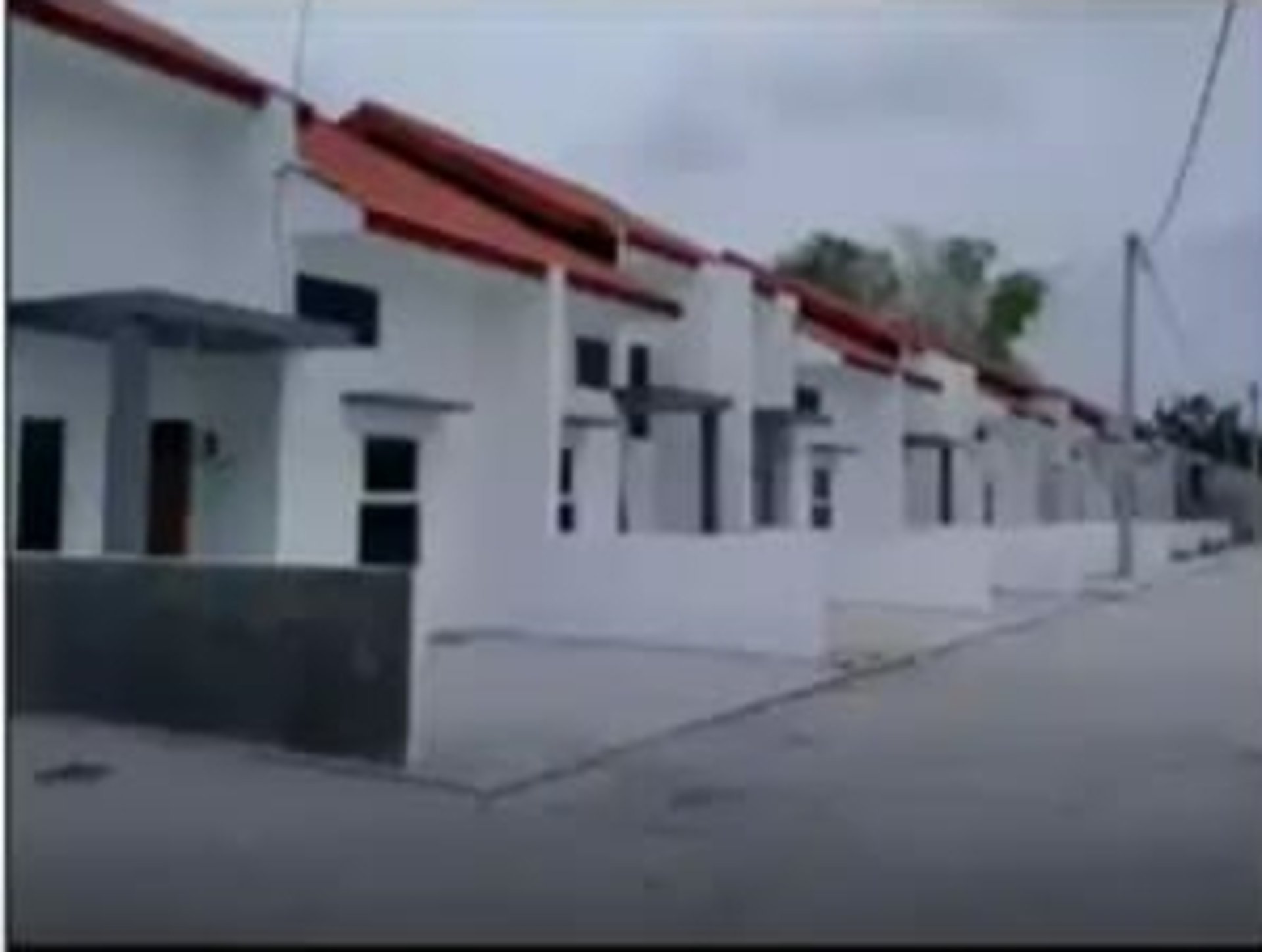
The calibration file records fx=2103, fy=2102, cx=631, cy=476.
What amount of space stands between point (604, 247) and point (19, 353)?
12.5 meters

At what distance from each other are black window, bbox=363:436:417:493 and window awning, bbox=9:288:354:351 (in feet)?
8.85

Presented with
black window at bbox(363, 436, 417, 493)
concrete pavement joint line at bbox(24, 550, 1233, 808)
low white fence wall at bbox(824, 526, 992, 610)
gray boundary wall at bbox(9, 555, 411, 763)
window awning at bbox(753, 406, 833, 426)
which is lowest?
concrete pavement joint line at bbox(24, 550, 1233, 808)

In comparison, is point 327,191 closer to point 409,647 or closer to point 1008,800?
point 409,647

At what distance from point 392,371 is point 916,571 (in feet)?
32.5

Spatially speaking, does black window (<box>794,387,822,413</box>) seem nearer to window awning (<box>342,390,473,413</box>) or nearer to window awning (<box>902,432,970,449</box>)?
window awning (<box>902,432,970,449</box>)

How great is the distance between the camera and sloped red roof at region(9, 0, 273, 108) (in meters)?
14.8

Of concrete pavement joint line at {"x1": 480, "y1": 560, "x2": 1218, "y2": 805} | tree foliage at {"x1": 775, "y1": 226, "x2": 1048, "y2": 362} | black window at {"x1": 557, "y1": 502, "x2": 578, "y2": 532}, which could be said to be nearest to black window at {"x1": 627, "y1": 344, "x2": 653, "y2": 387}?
black window at {"x1": 557, "y1": 502, "x2": 578, "y2": 532}

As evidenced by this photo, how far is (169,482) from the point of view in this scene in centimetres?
1731

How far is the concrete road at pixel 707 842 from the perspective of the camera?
7.56 meters

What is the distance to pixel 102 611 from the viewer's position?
12.7 m

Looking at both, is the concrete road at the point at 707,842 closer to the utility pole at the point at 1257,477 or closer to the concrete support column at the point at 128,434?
the concrete support column at the point at 128,434

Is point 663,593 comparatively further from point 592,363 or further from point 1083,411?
point 1083,411

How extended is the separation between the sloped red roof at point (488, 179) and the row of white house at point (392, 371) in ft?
0.14

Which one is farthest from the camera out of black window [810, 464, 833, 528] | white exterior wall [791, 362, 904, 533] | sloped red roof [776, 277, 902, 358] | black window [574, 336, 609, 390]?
sloped red roof [776, 277, 902, 358]
